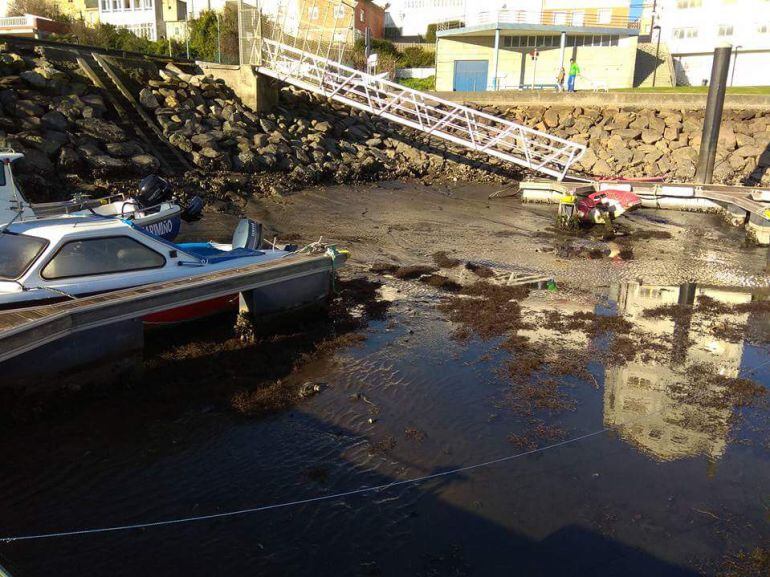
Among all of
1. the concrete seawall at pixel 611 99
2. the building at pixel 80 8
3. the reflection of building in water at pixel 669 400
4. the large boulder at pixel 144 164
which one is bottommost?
the reflection of building in water at pixel 669 400

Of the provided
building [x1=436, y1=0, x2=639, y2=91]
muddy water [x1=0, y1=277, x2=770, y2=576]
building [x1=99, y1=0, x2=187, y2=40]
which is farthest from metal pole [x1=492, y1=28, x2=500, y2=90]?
muddy water [x1=0, y1=277, x2=770, y2=576]

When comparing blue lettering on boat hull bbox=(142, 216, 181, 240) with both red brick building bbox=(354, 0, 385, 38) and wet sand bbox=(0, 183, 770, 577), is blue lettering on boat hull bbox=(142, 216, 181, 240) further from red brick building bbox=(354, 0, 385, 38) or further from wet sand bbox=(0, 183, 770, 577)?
red brick building bbox=(354, 0, 385, 38)

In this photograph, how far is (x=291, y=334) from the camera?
8.96 meters

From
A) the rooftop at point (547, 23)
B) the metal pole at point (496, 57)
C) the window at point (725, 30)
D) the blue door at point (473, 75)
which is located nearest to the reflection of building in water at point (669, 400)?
the metal pole at point (496, 57)

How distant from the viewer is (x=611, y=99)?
28.9 meters

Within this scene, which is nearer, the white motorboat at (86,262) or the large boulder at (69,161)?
the white motorboat at (86,262)

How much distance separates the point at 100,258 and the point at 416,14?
5315cm

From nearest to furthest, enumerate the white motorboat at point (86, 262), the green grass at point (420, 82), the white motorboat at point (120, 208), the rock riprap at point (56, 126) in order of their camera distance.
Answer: the white motorboat at point (86, 262) < the white motorboat at point (120, 208) < the rock riprap at point (56, 126) < the green grass at point (420, 82)

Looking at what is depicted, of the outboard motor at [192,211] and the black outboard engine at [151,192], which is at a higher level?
the black outboard engine at [151,192]

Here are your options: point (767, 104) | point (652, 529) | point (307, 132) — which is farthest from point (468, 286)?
point (767, 104)

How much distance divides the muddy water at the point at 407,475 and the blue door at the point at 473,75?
33.1m

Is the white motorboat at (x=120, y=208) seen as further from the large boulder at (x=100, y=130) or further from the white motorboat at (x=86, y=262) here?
the large boulder at (x=100, y=130)

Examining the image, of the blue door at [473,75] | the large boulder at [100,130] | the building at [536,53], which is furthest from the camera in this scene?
the blue door at [473,75]

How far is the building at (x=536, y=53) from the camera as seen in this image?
37406 millimetres
